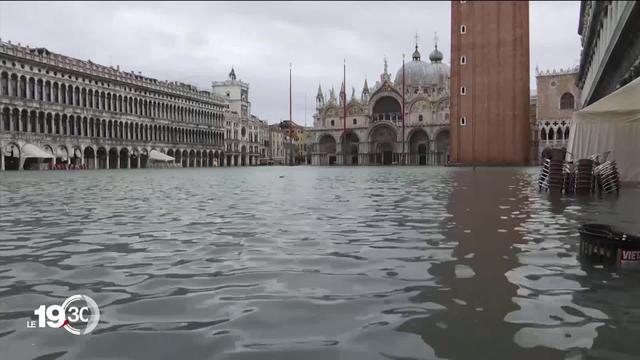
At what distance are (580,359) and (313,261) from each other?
146 inches

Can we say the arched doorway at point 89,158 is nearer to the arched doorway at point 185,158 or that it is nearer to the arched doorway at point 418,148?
the arched doorway at point 185,158

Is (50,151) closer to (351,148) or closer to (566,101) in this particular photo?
(351,148)

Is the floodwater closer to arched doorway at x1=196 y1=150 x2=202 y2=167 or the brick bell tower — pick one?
the brick bell tower

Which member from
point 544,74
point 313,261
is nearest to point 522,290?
point 313,261

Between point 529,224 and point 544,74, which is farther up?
point 544,74

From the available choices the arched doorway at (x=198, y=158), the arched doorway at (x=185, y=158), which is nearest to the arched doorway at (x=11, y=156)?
the arched doorway at (x=185, y=158)

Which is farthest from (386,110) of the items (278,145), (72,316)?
(72,316)

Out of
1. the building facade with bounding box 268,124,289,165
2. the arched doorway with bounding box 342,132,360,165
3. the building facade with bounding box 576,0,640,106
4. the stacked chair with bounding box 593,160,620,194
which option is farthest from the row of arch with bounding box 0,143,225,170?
the stacked chair with bounding box 593,160,620,194

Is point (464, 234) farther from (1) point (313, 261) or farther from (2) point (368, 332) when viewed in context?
(2) point (368, 332)

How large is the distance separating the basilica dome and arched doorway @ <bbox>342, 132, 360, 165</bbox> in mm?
12473

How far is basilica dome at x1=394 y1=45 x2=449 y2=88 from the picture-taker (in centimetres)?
10450

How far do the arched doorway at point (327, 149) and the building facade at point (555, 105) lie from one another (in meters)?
39.8

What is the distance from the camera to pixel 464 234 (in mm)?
8938

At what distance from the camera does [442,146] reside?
96000 mm
